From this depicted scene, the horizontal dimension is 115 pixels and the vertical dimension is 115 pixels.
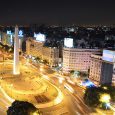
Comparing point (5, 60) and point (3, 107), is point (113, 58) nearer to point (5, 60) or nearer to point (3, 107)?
point (3, 107)

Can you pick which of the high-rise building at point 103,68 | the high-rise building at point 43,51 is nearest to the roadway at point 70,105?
the high-rise building at point 103,68

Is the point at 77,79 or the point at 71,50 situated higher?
the point at 71,50

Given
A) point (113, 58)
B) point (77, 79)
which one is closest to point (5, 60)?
point (77, 79)

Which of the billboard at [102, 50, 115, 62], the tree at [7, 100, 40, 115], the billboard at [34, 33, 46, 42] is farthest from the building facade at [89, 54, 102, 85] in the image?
the billboard at [34, 33, 46, 42]

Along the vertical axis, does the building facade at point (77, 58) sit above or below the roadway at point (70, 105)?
above

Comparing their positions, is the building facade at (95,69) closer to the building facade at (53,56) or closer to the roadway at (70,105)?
the roadway at (70,105)

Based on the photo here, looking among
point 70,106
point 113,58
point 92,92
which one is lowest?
point 70,106

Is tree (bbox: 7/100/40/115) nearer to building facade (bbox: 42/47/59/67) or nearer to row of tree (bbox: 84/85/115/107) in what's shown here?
row of tree (bbox: 84/85/115/107)

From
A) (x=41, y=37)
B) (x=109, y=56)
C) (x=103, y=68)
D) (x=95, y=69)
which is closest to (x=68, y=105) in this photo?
(x=103, y=68)
